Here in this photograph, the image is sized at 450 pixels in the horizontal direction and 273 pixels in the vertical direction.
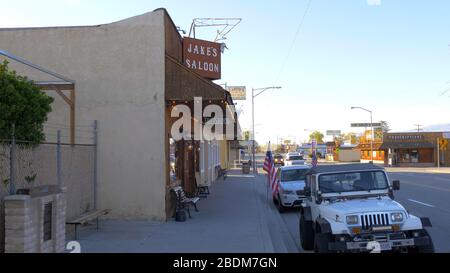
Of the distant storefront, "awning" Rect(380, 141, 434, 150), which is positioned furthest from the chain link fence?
"awning" Rect(380, 141, 434, 150)

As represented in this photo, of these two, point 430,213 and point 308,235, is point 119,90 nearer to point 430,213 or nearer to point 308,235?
point 308,235

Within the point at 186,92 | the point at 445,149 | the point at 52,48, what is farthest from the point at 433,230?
the point at 445,149

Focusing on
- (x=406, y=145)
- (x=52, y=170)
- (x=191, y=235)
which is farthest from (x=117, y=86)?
(x=406, y=145)

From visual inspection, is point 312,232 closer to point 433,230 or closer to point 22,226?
point 433,230

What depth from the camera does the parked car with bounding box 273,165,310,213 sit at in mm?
16641

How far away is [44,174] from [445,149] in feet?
214

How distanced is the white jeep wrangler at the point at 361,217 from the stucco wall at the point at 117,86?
19.4 ft

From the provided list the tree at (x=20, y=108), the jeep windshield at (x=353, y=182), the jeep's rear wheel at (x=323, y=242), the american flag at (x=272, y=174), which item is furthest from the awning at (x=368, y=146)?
the tree at (x=20, y=108)

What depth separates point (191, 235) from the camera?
11.4m

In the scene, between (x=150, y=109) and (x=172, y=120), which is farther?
(x=172, y=120)

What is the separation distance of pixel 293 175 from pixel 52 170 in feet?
31.8

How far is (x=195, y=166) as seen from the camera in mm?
22156

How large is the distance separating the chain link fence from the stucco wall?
529mm
